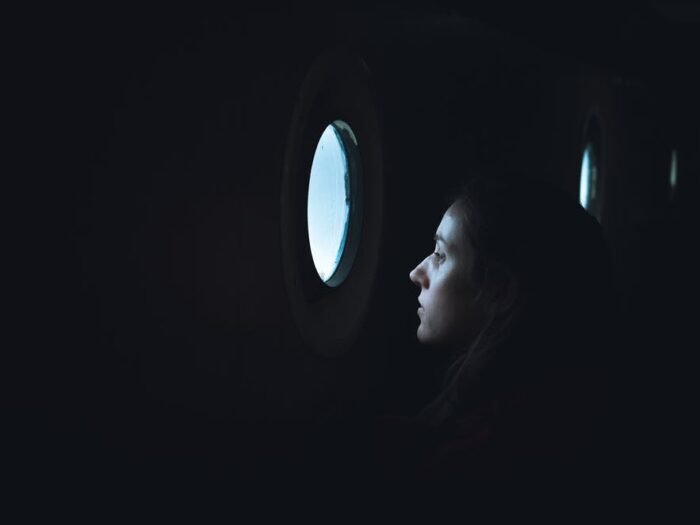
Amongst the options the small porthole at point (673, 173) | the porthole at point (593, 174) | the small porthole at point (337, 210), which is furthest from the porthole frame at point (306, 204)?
the small porthole at point (673, 173)

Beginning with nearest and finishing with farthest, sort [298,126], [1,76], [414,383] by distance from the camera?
[1,76] → [298,126] → [414,383]

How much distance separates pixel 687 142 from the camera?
25.7 feet

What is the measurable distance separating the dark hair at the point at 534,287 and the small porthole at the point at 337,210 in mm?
679

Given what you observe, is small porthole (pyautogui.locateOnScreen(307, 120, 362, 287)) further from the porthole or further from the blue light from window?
the porthole

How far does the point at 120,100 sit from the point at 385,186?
1.09m

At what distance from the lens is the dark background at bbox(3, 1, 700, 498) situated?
98 centimetres

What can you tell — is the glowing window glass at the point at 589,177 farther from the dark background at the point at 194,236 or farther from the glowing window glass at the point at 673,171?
the glowing window glass at the point at 673,171

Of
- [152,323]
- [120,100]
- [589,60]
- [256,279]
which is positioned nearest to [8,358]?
[152,323]

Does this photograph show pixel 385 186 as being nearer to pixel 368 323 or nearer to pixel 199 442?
pixel 368 323

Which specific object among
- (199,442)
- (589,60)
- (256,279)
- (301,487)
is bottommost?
(301,487)

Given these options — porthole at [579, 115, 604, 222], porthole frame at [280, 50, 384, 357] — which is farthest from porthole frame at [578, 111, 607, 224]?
porthole frame at [280, 50, 384, 357]

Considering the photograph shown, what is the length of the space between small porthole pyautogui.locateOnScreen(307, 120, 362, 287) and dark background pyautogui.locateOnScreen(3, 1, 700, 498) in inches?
5.1

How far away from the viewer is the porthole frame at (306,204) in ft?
5.27

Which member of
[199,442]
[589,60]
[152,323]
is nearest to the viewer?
[152,323]
